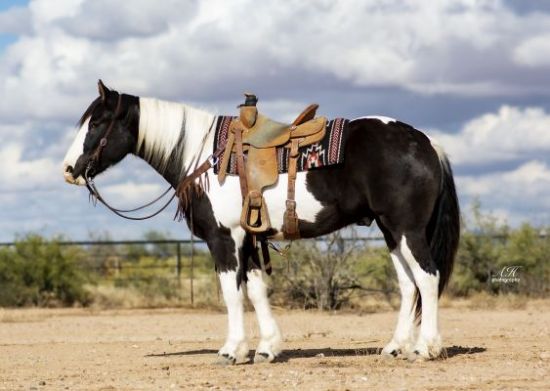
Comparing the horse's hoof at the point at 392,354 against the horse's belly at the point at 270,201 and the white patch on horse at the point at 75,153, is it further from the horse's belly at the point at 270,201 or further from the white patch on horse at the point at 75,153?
the white patch on horse at the point at 75,153

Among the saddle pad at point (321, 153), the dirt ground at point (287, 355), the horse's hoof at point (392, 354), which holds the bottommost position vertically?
the dirt ground at point (287, 355)

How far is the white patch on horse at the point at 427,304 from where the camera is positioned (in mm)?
9805

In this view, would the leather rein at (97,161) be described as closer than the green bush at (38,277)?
Yes

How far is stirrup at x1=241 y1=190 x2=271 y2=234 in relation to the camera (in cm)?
993

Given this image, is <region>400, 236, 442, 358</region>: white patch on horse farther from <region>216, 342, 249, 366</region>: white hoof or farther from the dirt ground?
<region>216, 342, 249, 366</region>: white hoof

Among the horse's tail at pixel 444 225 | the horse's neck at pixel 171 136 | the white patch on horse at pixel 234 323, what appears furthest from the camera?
the horse's neck at pixel 171 136

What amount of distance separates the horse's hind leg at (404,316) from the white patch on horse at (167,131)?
234 cm

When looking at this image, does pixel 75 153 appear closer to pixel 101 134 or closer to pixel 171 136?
pixel 101 134

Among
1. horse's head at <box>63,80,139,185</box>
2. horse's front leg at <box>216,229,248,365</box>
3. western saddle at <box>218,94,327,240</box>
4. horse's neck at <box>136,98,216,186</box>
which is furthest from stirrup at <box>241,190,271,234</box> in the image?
horse's head at <box>63,80,139,185</box>

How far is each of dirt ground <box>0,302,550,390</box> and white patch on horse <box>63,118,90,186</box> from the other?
196cm

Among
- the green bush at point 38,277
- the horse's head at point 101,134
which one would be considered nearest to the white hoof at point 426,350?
the horse's head at point 101,134

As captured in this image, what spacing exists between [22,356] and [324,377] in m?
4.56

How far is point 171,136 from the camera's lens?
34.7 feet

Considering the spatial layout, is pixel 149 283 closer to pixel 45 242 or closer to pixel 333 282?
pixel 45 242
